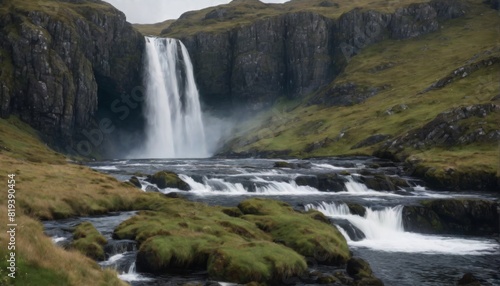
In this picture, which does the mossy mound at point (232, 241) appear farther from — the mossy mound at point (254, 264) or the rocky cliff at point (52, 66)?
the rocky cliff at point (52, 66)

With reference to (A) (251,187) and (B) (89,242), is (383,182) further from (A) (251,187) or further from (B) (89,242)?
(B) (89,242)

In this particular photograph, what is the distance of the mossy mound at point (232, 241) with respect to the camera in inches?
1152

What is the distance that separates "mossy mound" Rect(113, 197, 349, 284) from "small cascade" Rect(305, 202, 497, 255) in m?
6.30

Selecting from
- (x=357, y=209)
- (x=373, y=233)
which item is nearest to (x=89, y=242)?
(x=373, y=233)

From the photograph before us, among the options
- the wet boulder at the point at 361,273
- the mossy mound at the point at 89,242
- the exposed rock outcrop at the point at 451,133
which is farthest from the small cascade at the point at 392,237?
the exposed rock outcrop at the point at 451,133

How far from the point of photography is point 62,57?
14650cm

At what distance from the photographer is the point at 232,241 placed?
33.3 metres

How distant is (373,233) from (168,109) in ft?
481

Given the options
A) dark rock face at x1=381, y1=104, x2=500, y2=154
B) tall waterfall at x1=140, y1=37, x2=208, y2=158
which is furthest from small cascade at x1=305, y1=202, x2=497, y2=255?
tall waterfall at x1=140, y1=37, x2=208, y2=158

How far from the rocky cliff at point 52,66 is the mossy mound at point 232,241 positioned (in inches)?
4240

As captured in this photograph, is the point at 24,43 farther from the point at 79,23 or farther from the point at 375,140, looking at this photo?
the point at 375,140

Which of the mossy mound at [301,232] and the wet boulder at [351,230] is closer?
the mossy mound at [301,232]

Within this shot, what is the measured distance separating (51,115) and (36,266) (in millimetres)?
133193

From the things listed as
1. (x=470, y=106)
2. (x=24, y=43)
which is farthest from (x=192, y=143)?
(x=470, y=106)
